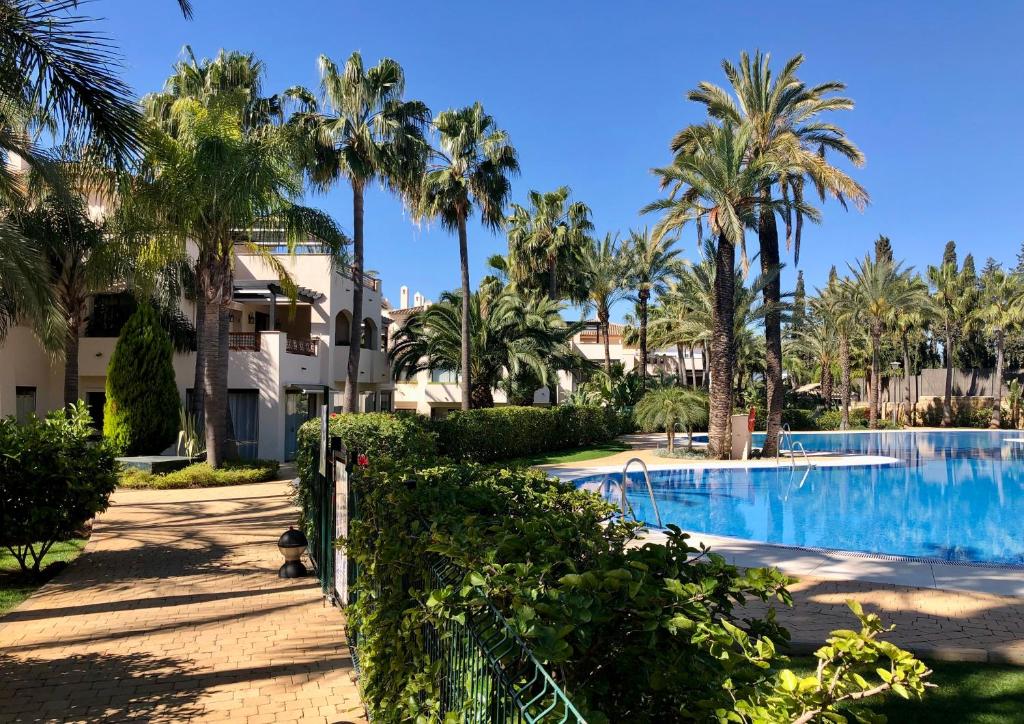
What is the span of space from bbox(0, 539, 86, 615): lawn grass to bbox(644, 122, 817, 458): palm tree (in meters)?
17.1

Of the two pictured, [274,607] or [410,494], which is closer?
[410,494]

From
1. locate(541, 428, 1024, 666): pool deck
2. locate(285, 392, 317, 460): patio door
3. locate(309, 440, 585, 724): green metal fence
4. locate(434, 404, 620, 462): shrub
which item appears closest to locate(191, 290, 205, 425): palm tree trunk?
locate(285, 392, 317, 460): patio door

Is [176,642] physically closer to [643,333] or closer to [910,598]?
[910,598]

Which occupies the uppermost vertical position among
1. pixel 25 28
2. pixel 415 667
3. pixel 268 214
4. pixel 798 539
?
pixel 268 214

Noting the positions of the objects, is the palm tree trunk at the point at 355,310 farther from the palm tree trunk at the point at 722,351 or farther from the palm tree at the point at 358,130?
the palm tree trunk at the point at 722,351

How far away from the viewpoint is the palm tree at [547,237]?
3962 centimetres

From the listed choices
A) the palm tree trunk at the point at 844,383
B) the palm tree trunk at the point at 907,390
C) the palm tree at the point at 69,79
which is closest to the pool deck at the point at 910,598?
the palm tree at the point at 69,79

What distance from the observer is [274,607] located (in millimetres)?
7496

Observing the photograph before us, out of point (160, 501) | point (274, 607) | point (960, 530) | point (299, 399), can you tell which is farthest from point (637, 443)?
point (274, 607)

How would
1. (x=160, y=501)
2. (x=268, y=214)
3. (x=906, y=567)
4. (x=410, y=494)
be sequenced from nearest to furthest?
(x=410, y=494), (x=906, y=567), (x=160, y=501), (x=268, y=214)

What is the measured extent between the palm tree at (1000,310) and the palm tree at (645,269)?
22.6 m

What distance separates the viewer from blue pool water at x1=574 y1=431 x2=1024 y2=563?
42.6 feet

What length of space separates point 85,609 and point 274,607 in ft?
6.23

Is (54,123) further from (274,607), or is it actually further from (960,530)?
(960,530)
